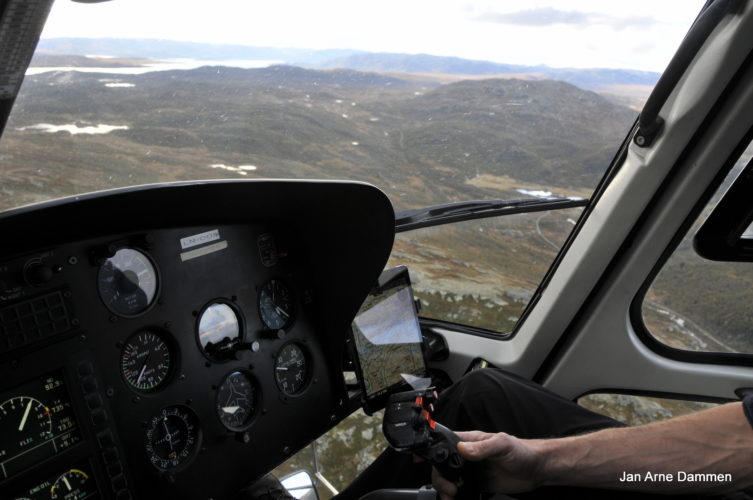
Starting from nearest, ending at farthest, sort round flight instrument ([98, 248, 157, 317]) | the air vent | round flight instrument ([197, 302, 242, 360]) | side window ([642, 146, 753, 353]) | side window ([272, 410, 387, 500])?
the air vent → round flight instrument ([98, 248, 157, 317]) → round flight instrument ([197, 302, 242, 360]) → side window ([642, 146, 753, 353]) → side window ([272, 410, 387, 500])

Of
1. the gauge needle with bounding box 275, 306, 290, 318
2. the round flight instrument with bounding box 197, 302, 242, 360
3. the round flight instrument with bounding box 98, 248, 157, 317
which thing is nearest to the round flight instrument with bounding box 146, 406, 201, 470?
the round flight instrument with bounding box 197, 302, 242, 360

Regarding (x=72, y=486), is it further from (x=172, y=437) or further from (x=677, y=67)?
(x=677, y=67)

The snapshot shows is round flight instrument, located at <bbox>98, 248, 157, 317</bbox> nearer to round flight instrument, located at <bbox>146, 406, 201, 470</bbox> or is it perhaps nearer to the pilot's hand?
round flight instrument, located at <bbox>146, 406, 201, 470</bbox>

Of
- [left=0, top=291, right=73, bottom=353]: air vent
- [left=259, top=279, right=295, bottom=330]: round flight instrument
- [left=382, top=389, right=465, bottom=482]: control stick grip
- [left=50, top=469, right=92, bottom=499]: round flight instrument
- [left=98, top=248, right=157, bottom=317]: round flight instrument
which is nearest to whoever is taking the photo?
[left=382, top=389, right=465, bottom=482]: control stick grip

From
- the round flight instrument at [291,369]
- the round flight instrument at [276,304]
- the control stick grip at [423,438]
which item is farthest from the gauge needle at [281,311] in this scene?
Answer: the control stick grip at [423,438]

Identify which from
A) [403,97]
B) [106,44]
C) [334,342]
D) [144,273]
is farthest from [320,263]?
[106,44]

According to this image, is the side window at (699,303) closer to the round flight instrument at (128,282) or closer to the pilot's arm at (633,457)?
the pilot's arm at (633,457)
